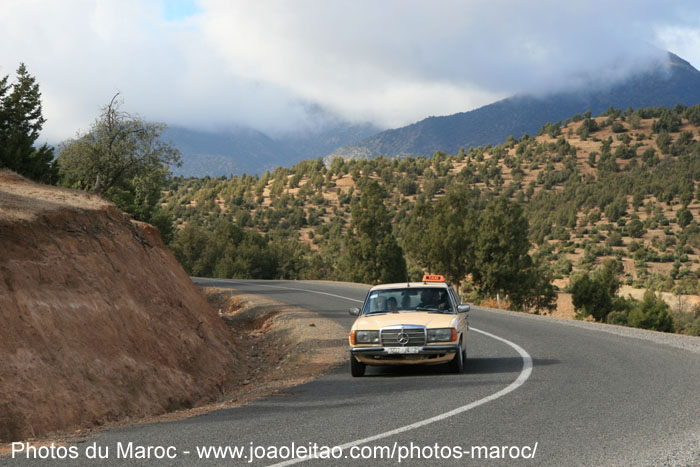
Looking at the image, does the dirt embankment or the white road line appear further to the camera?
the dirt embankment

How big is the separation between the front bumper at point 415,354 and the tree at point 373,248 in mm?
41231

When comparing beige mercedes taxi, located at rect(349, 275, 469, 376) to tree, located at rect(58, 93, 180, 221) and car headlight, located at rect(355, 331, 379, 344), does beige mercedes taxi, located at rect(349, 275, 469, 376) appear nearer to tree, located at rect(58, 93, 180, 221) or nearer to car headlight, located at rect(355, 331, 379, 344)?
car headlight, located at rect(355, 331, 379, 344)

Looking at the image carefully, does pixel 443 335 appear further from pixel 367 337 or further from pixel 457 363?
pixel 367 337

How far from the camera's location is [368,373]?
1120cm

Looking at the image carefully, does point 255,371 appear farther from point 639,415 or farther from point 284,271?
point 284,271

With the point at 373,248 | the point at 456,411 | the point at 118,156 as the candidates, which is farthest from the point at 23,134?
the point at 456,411

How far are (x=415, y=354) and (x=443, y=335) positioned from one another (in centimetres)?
54

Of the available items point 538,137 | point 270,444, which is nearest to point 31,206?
point 270,444

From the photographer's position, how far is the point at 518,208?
139ft

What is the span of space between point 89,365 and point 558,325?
13.7 meters

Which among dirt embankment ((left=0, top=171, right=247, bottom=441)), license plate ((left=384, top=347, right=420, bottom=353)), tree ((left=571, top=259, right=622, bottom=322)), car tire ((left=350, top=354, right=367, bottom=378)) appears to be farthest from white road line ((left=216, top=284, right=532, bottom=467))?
tree ((left=571, top=259, right=622, bottom=322))

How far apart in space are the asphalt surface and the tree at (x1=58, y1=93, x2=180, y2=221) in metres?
21.1

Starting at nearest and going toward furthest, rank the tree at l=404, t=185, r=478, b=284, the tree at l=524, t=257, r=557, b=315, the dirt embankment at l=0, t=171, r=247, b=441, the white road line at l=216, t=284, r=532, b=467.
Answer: the white road line at l=216, t=284, r=532, b=467 → the dirt embankment at l=0, t=171, r=247, b=441 → the tree at l=524, t=257, r=557, b=315 → the tree at l=404, t=185, r=478, b=284

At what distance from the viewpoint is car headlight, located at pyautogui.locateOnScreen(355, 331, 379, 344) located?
403 inches
